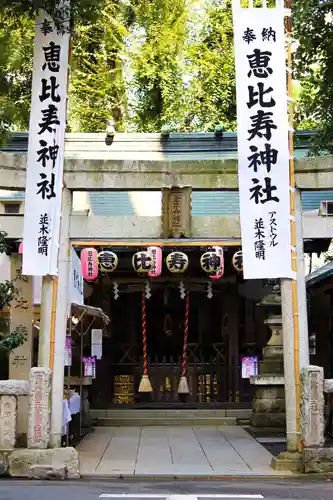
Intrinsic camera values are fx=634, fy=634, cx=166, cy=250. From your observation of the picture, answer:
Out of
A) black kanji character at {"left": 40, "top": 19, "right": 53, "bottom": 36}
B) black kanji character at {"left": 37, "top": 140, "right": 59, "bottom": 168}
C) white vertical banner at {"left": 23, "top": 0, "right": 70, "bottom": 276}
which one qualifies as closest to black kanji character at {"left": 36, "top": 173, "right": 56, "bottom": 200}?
white vertical banner at {"left": 23, "top": 0, "right": 70, "bottom": 276}

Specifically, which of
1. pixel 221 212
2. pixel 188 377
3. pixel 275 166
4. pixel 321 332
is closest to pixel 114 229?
pixel 275 166

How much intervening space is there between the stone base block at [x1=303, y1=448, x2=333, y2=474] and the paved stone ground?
0.52m

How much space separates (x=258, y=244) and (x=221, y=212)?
7451 mm

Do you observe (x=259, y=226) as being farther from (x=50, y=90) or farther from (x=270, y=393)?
(x=270, y=393)

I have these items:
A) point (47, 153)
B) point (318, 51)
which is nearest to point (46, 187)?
point (47, 153)

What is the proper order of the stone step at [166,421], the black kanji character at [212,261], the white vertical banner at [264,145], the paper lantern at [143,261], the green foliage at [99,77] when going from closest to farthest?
1. the white vertical banner at [264,145]
2. the paper lantern at [143,261]
3. the black kanji character at [212,261]
4. the stone step at [166,421]
5. the green foliage at [99,77]

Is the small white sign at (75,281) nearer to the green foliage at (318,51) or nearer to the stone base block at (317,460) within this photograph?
the stone base block at (317,460)

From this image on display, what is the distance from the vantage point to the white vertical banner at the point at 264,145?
32.9ft

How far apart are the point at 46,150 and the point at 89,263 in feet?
14.2

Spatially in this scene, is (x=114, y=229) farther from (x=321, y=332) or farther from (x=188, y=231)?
(x=321, y=332)

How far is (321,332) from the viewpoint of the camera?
62.2 ft

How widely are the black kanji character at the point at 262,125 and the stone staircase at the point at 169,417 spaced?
29.6ft

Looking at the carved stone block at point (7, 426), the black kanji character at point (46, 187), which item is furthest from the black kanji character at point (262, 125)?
the carved stone block at point (7, 426)

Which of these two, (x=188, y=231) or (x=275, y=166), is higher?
(x=275, y=166)
